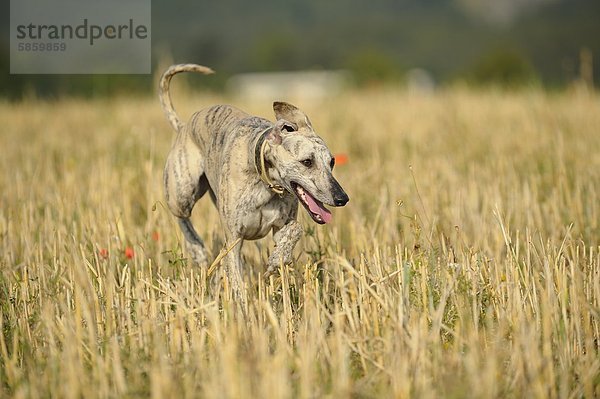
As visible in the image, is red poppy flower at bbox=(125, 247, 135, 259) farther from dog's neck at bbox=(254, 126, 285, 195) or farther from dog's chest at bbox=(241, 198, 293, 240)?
dog's neck at bbox=(254, 126, 285, 195)

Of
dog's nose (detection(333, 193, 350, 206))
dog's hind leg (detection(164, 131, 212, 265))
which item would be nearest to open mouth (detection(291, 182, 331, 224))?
dog's nose (detection(333, 193, 350, 206))

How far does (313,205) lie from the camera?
4.41 m

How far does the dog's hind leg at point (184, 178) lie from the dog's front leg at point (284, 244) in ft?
3.21

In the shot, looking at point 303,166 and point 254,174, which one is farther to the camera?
point 254,174

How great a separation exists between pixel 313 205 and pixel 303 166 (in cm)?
23

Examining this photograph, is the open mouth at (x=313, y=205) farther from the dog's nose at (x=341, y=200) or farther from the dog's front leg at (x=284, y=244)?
the dog's front leg at (x=284, y=244)

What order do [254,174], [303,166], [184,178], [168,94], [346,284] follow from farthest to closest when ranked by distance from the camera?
[168,94] → [184,178] → [254,174] → [303,166] → [346,284]

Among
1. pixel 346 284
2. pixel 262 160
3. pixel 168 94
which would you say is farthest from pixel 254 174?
pixel 168 94

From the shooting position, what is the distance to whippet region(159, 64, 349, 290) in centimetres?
439

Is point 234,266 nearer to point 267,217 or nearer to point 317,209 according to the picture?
point 267,217

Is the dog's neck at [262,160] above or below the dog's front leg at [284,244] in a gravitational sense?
above

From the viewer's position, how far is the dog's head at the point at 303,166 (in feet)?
14.2

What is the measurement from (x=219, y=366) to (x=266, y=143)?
146 cm

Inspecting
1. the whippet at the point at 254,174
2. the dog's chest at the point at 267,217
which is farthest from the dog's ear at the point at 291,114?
the dog's chest at the point at 267,217
